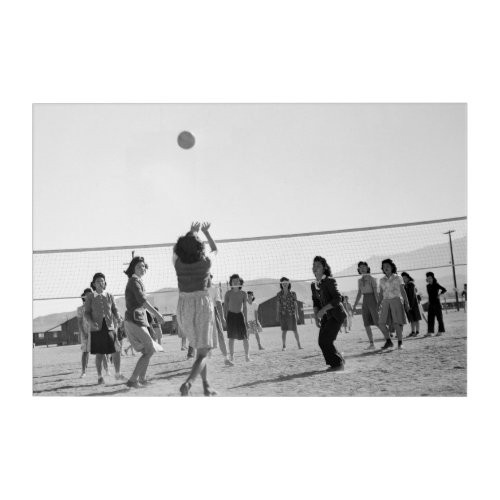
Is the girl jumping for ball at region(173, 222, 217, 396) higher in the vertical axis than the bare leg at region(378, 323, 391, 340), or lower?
higher

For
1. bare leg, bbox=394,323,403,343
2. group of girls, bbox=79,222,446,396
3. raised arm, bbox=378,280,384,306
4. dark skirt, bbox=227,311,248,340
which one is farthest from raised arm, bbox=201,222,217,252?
bare leg, bbox=394,323,403,343

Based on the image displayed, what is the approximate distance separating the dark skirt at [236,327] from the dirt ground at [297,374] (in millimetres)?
317

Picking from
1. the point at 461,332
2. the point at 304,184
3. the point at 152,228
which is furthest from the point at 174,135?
the point at 461,332

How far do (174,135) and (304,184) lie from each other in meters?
1.69

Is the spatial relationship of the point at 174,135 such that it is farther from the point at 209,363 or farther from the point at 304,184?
the point at 209,363

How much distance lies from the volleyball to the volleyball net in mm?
1163

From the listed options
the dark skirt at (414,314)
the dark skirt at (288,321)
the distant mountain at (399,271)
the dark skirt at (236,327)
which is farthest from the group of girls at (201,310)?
the dark skirt at (288,321)

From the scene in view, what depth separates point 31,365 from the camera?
6492 millimetres

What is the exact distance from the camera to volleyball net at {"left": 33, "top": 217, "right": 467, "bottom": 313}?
7055 millimetres

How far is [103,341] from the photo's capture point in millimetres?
6848

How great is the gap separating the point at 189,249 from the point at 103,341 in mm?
1683

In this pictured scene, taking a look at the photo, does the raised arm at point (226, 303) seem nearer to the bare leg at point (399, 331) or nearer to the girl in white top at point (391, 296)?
the girl in white top at point (391, 296)

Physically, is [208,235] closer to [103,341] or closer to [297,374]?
[103,341]

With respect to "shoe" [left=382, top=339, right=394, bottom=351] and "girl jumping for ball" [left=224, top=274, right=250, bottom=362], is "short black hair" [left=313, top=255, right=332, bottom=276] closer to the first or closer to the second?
"girl jumping for ball" [left=224, top=274, right=250, bottom=362]
